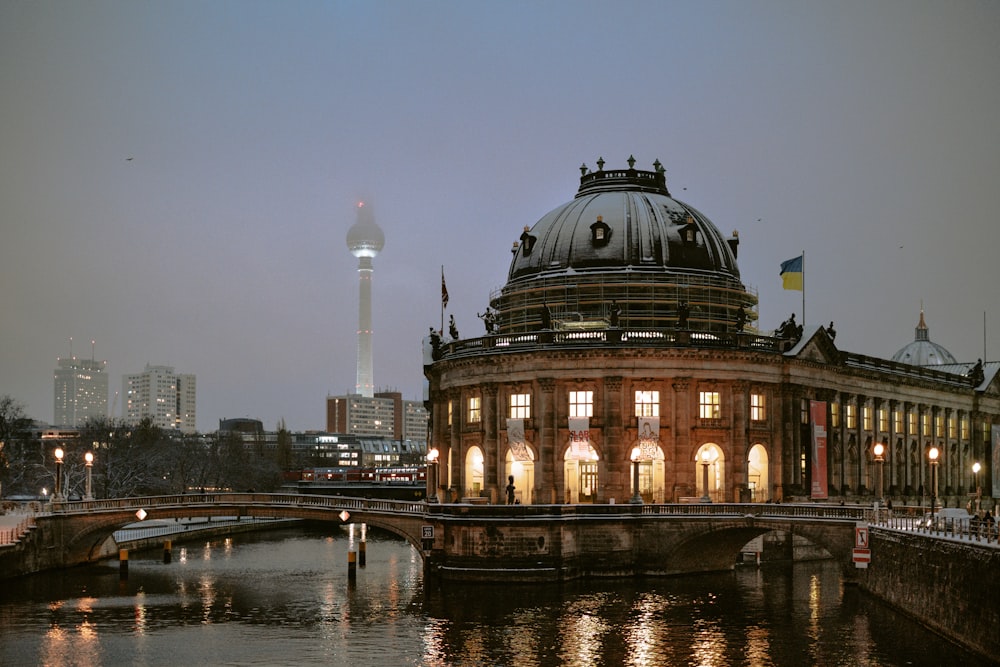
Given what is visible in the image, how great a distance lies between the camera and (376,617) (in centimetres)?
7312

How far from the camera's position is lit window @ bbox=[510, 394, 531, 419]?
99.9 meters

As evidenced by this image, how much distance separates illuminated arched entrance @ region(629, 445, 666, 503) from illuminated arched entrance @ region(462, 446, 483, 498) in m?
13.6

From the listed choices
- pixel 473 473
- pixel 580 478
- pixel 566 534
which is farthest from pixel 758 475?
pixel 566 534

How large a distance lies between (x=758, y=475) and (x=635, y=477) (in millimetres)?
16146

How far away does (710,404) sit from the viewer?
9950 cm

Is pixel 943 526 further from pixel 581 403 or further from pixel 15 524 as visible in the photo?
pixel 15 524

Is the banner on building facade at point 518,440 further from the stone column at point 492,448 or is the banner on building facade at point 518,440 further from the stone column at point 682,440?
the stone column at point 682,440

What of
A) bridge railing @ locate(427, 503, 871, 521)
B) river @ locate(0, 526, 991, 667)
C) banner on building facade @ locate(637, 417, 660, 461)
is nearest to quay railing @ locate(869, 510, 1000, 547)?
bridge railing @ locate(427, 503, 871, 521)

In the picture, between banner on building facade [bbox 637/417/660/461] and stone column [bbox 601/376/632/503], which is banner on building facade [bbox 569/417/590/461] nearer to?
stone column [bbox 601/376/632/503]

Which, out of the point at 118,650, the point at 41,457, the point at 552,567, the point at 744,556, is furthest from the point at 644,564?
the point at 41,457

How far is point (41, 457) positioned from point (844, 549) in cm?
14531

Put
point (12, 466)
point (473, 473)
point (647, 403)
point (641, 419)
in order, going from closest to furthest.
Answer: point (641, 419), point (647, 403), point (473, 473), point (12, 466)

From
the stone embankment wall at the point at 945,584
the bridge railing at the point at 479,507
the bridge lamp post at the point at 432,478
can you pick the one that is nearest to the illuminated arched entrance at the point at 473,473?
the bridge lamp post at the point at 432,478

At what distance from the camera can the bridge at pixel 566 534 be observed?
276 feet
